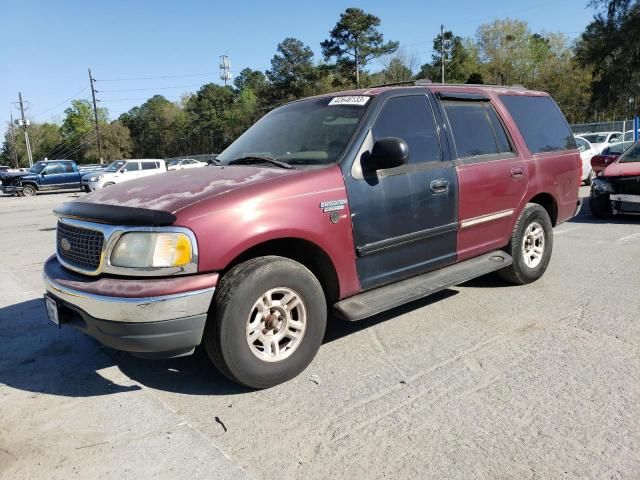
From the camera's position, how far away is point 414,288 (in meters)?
3.93

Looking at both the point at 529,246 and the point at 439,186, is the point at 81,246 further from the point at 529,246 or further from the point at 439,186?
the point at 529,246

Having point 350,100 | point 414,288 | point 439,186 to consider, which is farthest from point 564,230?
point 350,100

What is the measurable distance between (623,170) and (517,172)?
527 centimetres

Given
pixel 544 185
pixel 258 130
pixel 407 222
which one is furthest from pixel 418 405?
pixel 544 185

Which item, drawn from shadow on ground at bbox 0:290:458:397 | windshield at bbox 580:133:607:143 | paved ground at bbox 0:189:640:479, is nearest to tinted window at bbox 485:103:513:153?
paved ground at bbox 0:189:640:479

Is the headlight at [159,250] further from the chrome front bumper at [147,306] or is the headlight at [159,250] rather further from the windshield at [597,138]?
the windshield at [597,138]

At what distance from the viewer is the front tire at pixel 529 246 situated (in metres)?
5.07

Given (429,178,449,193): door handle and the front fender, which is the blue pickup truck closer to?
(429,178,449,193): door handle

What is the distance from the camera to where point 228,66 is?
42.3m

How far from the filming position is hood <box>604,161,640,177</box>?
871 cm

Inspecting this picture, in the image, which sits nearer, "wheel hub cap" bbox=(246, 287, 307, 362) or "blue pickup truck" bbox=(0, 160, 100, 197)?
"wheel hub cap" bbox=(246, 287, 307, 362)

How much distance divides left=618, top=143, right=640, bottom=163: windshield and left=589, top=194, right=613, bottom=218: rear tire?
918 millimetres

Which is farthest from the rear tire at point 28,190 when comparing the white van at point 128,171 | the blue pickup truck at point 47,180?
the white van at point 128,171

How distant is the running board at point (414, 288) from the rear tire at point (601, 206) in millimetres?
5403
